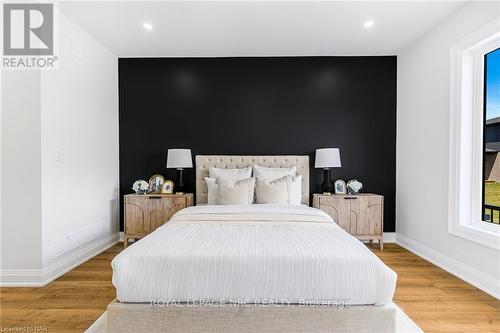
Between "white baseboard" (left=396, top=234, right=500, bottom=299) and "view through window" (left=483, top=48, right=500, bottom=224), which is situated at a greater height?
"view through window" (left=483, top=48, right=500, bottom=224)

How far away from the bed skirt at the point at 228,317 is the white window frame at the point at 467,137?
1954 mm

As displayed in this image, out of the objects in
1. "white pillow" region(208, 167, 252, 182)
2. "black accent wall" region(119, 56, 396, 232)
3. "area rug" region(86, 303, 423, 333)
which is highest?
"black accent wall" region(119, 56, 396, 232)

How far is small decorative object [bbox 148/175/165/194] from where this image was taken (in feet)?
14.1

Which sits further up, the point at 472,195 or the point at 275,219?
the point at 472,195

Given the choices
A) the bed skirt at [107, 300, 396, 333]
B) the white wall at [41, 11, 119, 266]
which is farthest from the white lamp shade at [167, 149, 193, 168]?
the bed skirt at [107, 300, 396, 333]

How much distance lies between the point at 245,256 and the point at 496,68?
9.75 ft

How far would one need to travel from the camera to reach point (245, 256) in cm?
178

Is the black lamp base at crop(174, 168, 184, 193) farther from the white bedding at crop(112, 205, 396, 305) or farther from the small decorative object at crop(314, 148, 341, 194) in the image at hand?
the white bedding at crop(112, 205, 396, 305)

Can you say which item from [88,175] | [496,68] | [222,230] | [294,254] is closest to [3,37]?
[88,175]

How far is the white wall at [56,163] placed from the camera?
2.79 metres

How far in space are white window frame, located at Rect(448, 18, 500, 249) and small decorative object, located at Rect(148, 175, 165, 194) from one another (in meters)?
3.55

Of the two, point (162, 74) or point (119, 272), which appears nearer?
point (119, 272)

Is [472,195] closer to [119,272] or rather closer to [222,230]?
[222,230]

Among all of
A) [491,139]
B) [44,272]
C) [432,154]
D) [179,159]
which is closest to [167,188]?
[179,159]
